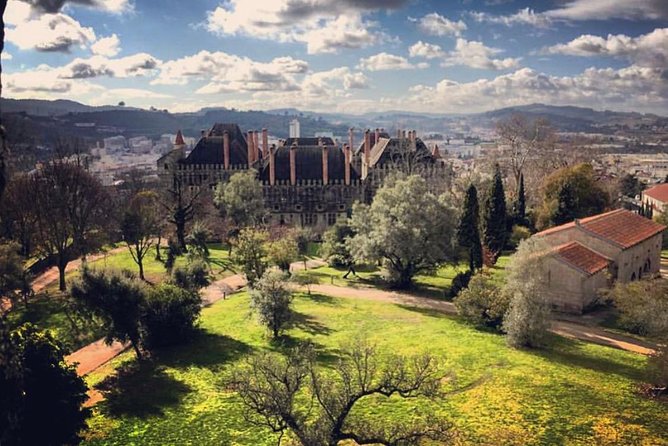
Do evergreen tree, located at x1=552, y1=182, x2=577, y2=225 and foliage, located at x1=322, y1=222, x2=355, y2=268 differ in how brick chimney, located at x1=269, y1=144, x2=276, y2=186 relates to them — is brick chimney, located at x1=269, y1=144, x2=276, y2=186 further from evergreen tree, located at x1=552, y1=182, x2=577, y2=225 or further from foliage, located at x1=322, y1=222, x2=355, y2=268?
evergreen tree, located at x1=552, y1=182, x2=577, y2=225

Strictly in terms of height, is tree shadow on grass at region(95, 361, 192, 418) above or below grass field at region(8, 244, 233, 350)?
below

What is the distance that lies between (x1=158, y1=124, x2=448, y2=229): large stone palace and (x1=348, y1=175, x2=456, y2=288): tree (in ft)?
69.1

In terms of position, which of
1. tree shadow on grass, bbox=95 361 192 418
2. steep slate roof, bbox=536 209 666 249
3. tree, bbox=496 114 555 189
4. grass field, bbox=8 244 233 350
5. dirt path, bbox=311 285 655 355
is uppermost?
tree, bbox=496 114 555 189

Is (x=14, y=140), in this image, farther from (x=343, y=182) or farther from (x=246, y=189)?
(x=343, y=182)

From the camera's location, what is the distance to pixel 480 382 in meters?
22.4

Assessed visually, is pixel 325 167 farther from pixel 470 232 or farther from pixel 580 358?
pixel 580 358

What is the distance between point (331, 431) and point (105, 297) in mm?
15237

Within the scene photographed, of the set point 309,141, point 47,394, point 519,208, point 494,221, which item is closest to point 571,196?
point 519,208

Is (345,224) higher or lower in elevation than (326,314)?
higher

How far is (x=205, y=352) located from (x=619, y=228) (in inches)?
1241

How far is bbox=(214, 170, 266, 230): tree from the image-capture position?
50469mm

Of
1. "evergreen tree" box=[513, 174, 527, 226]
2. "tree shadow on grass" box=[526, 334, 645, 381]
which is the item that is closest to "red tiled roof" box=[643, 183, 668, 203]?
"evergreen tree" box=[513, 174, 527, 226]

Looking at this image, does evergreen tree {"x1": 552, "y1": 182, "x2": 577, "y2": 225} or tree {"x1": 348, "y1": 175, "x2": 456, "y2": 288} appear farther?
evergreen tree {"x1": 552, "y1": 182, "x2": 577, "y2": 225}

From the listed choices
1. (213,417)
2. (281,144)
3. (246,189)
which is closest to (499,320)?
(213,417)
